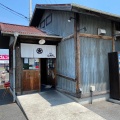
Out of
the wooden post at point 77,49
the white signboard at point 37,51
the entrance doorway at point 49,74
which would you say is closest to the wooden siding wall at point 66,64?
the wooden post at point 77,49

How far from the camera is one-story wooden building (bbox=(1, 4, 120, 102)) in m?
6.55

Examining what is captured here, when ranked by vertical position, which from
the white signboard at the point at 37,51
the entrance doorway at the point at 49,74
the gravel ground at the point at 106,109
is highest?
the white signboard at the point at 37,51

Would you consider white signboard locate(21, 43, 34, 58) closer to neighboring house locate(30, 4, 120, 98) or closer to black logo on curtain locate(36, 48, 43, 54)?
black logo on curtain locate(36, 48, 43, 54)

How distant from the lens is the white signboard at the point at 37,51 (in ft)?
24.4

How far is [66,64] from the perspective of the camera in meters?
7.34

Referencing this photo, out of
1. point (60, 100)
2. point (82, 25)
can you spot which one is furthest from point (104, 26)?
point (60, 100)

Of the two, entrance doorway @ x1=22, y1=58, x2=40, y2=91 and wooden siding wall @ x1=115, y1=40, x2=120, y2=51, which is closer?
entrance doorway @ x1=22, y1=58, x2=40, y2=91

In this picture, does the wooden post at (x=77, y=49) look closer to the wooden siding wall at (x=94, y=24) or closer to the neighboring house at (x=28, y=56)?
the wooden siding wall at (x=94, y=24)

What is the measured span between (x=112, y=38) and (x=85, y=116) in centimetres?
430

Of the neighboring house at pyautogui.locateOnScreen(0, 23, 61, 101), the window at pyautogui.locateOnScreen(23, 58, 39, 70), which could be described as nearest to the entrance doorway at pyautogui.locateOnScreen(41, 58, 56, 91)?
the neighboring house at pyautogui.locateOnScreen(0, 23, 61, 101)

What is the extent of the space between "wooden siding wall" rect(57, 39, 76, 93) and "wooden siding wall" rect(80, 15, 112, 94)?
459 millimetres

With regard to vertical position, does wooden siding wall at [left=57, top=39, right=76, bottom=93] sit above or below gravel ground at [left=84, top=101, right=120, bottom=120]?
above

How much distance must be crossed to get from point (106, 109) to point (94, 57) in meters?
2.36

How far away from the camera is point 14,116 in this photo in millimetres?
5453
